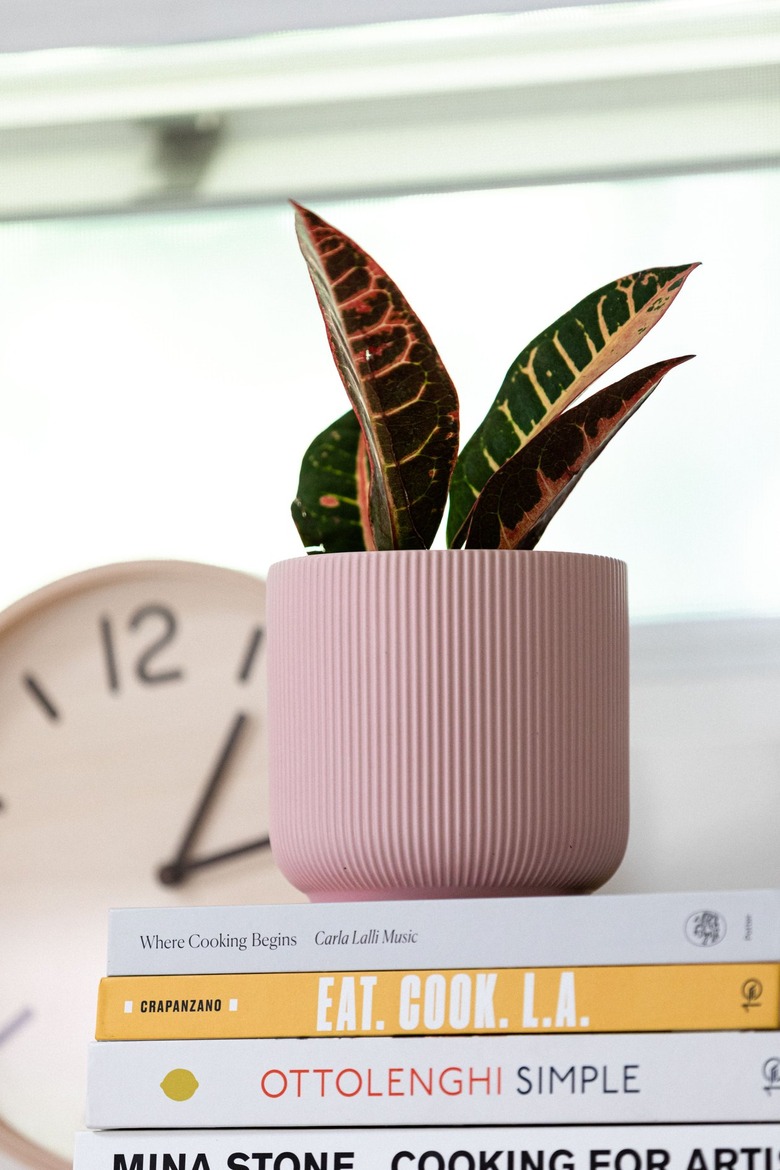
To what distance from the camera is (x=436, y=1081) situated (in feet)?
1.74

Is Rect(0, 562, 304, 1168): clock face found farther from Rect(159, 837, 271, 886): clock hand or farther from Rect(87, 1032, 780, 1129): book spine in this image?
Rect(87, 1032, 780, 1129): book spine

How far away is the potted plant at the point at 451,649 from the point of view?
577mm

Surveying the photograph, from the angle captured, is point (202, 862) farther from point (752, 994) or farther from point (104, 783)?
point (752, 994)

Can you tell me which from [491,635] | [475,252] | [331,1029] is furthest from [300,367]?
[331,1029]

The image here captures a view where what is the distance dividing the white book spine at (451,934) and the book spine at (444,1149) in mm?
62

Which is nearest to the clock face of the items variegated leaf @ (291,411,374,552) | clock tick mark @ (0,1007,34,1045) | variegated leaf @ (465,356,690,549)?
clock tick mark @ (0,1007,34,1045)

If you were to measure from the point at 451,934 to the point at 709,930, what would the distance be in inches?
4.0

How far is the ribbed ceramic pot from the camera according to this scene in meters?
0.58

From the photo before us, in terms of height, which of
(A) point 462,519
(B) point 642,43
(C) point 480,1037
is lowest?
(C) point 480,1037

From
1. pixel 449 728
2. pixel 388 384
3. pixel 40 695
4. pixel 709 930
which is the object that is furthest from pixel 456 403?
pixel 40 695

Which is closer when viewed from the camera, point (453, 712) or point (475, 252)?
point (453, 712)

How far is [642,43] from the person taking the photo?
0.87 metres

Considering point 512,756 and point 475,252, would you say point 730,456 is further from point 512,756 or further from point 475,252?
point 512,756

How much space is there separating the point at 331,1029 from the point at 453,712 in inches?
5.4
